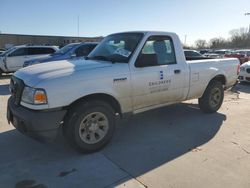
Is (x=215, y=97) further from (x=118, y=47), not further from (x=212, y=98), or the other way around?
(x=118, y=47)

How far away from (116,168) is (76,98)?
3.82 feet

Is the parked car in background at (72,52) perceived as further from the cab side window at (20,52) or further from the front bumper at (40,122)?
the front bumper at (40,122)

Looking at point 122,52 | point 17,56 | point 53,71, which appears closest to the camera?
point 53,71

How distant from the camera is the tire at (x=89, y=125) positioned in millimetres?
4090

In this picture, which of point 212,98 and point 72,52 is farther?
point 72,52

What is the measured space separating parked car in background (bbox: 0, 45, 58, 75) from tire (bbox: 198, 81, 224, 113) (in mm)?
11197

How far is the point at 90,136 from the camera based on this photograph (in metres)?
4.36

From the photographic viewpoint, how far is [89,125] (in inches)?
170

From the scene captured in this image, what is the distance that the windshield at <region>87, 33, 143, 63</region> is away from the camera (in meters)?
4.83

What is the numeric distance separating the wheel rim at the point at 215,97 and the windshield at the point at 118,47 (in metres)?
2.59

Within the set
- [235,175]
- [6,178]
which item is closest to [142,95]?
[235,175]

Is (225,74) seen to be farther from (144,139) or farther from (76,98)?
(76,98)

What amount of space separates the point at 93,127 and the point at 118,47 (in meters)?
1.63

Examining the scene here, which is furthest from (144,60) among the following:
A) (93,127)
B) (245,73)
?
(245,73)
